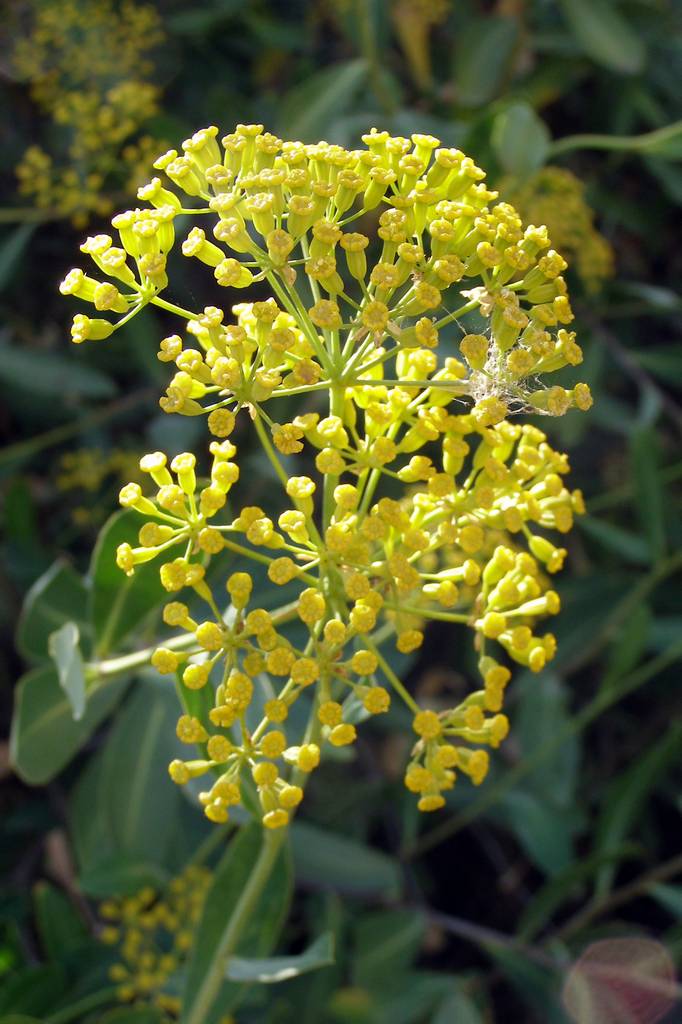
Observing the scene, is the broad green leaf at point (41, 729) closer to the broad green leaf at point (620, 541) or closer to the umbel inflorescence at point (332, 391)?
the umbel inflorescence at point (332, 391)

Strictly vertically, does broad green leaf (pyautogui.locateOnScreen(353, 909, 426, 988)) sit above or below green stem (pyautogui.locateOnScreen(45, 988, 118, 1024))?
below

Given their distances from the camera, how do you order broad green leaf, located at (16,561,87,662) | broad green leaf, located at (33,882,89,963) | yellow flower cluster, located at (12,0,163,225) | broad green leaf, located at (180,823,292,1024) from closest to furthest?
broad green leaf, located at (180,823,292,1024), broad green leaf, located at (16,561,87,662), broad green leaf, located at (33,882,89,963), yellow flower cluster, located at (12,0,163,225)

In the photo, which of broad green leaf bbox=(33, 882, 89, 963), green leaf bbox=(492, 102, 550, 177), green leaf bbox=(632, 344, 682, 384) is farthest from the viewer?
green leaf bbox=(632, 344, 682, 384)

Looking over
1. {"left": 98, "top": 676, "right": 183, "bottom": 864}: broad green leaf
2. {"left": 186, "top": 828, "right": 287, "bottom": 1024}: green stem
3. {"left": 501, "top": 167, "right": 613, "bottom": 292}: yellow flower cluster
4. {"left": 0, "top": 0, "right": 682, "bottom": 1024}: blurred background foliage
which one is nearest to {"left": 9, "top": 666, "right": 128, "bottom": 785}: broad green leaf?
{"left": 0, "top": 0, "right": 682, "bottom": 1024}: blurred background foliage

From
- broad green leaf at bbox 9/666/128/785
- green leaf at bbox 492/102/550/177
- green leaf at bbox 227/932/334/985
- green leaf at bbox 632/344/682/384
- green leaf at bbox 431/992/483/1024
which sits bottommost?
green leaf at bbox 431/992/483/1024

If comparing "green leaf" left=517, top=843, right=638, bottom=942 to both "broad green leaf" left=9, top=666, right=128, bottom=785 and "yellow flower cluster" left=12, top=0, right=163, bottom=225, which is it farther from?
"yellow flower cluster" left=12, top=0, right=163, bottom=225

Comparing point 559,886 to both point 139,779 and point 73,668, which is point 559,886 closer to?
point 139,779

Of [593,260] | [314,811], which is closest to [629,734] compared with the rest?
[314,811]

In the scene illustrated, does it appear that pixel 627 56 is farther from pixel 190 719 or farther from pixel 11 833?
pixel 11 833
